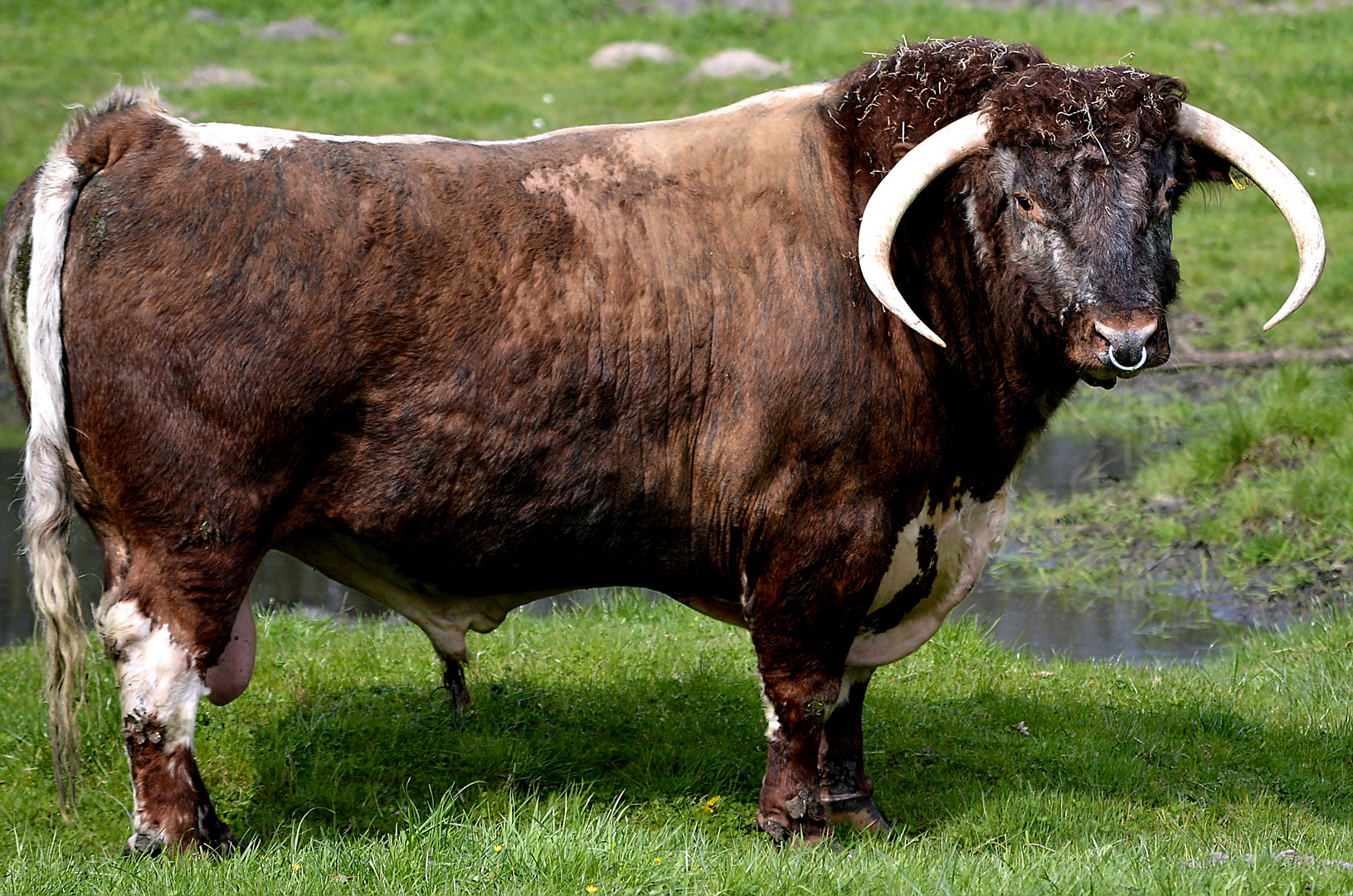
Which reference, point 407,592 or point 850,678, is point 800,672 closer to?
point 850,678

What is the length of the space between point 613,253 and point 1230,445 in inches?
234

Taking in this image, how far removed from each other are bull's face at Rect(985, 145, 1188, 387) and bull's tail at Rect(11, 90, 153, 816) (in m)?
2.60

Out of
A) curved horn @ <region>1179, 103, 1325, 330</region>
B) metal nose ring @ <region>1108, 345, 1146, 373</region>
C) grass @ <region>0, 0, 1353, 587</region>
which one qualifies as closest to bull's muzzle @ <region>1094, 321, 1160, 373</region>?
metal nose ring @ <region>1108, 345, 1146, 373</region>

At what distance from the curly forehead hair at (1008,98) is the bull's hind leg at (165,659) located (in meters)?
2.37

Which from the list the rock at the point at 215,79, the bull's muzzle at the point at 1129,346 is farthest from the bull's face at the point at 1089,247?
the rock at the point at 215,79

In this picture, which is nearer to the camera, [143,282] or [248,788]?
[143,282]

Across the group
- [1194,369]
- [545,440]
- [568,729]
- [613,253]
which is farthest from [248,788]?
[1194,369]

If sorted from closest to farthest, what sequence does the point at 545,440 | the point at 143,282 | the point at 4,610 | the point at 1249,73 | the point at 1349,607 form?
1. the point at 143,282
2. the point at 545,440
3. the point at 1349,607
4. the point at 4,610
5. the point at 1249,73

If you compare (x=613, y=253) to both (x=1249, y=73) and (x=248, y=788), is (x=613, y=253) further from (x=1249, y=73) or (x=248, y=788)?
(x=1249, y=73)

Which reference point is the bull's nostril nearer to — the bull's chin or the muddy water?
the bull's chin

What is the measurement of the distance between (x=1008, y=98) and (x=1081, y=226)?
45cm

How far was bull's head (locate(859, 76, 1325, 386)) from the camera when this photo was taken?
409 cm

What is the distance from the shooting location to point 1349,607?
23.8ft

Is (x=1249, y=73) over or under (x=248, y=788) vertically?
over
